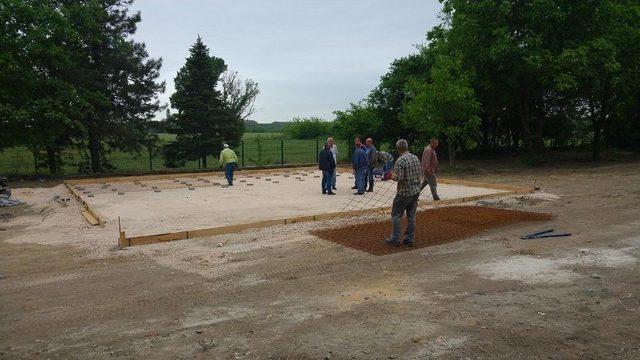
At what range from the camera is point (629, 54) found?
20.1 meters

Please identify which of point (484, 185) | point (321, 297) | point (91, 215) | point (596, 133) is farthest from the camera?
point (596, 133)

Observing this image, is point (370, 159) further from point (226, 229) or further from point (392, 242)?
point (392, 242)

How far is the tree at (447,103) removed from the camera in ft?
63.6

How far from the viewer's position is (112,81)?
2430cm

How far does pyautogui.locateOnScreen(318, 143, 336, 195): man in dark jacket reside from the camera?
1434 centimetres

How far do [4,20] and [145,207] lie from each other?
436 inches

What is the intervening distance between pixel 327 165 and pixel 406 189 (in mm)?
6800

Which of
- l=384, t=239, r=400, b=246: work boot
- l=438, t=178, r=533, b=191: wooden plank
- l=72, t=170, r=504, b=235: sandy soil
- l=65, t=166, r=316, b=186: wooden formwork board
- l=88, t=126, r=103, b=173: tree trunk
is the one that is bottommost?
Result: l=384, t=239, r=400, b=246: work boot

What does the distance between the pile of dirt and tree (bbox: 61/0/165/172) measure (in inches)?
652

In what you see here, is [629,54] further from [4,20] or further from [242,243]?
[4,20]

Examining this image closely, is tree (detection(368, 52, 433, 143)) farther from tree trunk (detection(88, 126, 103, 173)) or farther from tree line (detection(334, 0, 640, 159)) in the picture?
tree trunk (detection(88, 126, 103, 173))

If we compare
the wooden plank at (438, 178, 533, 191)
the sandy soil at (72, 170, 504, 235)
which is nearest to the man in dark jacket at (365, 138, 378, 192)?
the sandy soil at (72, 170, 504, 235)

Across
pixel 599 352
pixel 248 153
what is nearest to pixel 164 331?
pixel 599 352

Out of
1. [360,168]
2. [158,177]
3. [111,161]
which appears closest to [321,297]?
[360,168]
